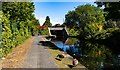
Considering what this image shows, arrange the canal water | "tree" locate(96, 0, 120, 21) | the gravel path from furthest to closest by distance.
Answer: "tree" locate(96, 0, 120, 21) → the canal water → the gravel path

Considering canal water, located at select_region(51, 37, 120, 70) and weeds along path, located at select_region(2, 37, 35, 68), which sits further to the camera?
canal water, located at select_region(51, 37, 120, 70)

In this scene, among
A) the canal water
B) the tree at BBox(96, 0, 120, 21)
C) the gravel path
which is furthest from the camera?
the tree at BBox(96, 0, 120, 21)

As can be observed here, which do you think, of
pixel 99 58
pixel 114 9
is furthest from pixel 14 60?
pixel 114 9

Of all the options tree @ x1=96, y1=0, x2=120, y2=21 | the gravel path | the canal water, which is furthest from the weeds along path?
tree @ x1=96, y1=0, x2=120, y2=21

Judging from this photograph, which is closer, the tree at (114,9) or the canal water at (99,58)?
the canal water at (99,58)

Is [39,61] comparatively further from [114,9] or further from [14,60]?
[114,9]

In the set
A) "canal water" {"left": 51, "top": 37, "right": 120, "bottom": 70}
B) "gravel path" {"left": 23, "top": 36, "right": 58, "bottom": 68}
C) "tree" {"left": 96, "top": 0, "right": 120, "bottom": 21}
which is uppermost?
"tree" {"left": 96, "top": 0, "right": 120, "bottom": 21}

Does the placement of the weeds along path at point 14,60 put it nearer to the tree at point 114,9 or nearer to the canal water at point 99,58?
the canal water at point 99,58

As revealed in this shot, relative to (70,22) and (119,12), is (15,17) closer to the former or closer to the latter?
(119,12)

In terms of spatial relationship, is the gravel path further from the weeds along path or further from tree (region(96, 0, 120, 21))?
tree (region(96, 0, 120, 21))

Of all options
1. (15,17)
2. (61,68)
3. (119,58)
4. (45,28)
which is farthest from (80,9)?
(61,68)

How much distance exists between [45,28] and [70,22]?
9.41 m

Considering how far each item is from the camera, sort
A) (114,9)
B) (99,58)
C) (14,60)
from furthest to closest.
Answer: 1. (114,9)
2. (99,58)
3. (14,60)

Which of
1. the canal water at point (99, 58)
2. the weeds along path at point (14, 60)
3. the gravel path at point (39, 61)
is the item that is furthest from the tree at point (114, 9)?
the weeds along path at point (14, 60)
